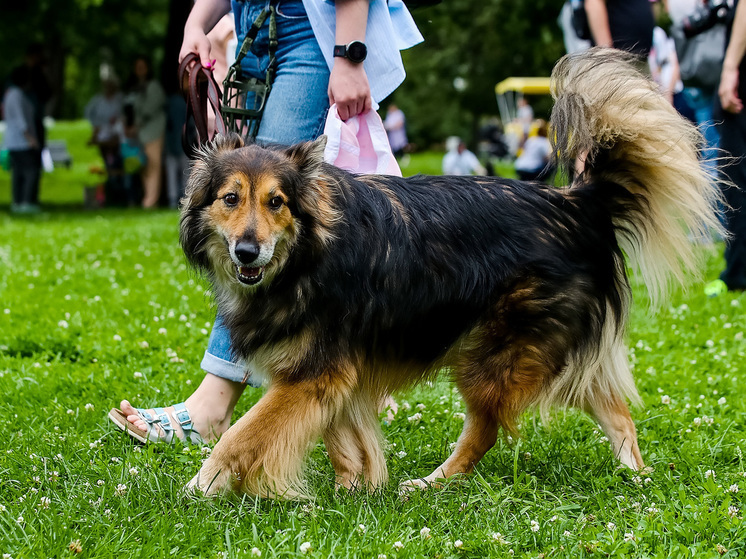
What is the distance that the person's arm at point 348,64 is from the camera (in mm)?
3740

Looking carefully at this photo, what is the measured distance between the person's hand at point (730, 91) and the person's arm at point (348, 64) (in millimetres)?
3715

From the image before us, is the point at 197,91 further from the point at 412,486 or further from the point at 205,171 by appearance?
the point at 412,486

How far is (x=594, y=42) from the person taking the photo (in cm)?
629

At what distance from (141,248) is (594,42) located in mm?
6050

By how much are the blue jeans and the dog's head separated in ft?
1.80

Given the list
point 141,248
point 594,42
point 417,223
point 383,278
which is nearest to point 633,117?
point 417,223

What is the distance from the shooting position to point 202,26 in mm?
4266

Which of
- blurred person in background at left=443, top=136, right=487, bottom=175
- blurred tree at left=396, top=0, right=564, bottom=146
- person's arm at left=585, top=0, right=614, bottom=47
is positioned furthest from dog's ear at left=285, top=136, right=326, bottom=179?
blurred person in background at left=443, top=136, right=487, bottom=175

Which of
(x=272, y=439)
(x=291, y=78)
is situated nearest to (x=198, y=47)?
(x=291, y=78)

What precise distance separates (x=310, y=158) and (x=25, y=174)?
49.4 feet

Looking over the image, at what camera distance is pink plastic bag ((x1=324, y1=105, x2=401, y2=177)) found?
3850 mm

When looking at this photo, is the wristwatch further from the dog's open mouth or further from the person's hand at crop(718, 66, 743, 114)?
the person's hand at crop(718, 66, 743, 114)

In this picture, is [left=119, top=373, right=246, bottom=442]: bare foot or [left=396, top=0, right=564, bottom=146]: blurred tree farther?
[left=396, top=0, right=564, bottom=146]: blurred tree

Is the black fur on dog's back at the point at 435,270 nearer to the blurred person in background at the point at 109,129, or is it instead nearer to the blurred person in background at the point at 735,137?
the blurred person in background at the point at 735,137
